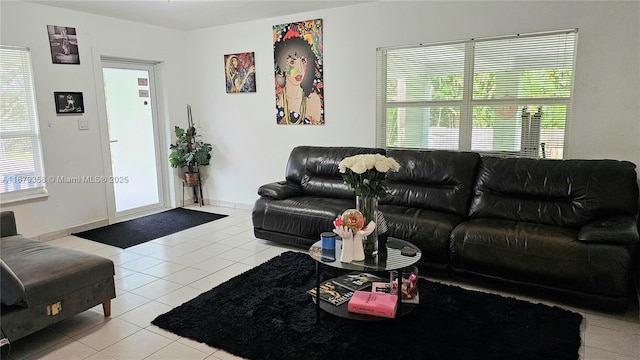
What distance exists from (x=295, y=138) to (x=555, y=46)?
2937 millimetres

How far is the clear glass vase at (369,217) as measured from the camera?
2.62 metres

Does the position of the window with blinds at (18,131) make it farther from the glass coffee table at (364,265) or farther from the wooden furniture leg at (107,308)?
the glass coffee table at (364,265)

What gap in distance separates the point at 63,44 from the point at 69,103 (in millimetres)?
638

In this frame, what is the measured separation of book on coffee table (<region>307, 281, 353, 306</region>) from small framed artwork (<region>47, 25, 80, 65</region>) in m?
3.88

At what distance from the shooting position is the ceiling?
4.41 m

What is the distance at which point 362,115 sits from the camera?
15.5ft

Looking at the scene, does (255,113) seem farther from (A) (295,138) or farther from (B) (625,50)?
(B) (625,50)

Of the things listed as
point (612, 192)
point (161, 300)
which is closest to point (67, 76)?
point (161, 300)

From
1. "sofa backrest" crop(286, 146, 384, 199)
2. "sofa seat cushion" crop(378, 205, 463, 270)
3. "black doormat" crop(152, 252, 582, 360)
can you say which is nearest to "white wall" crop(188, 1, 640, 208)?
"sofa backrest" crop(286, 146, 384, 199)

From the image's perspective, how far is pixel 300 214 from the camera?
13.0 ft

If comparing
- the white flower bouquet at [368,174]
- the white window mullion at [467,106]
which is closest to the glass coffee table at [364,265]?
the white flower bouquet at [368,174]

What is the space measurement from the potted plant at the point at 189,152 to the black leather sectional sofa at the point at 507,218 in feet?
6.10

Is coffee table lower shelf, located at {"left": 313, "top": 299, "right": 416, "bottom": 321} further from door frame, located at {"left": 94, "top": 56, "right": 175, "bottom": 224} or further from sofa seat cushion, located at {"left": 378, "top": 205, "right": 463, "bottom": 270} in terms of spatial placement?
door frame, located at {"left": 94, "top": 56, "right": 175, "bottom": 224}

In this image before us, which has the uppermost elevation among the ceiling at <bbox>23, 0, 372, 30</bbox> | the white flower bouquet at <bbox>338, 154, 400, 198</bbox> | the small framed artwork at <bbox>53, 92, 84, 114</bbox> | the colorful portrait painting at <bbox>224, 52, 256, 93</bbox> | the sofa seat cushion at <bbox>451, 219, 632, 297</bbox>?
the ceiling at <bbox>23, 0, 372, 30</bbox>
